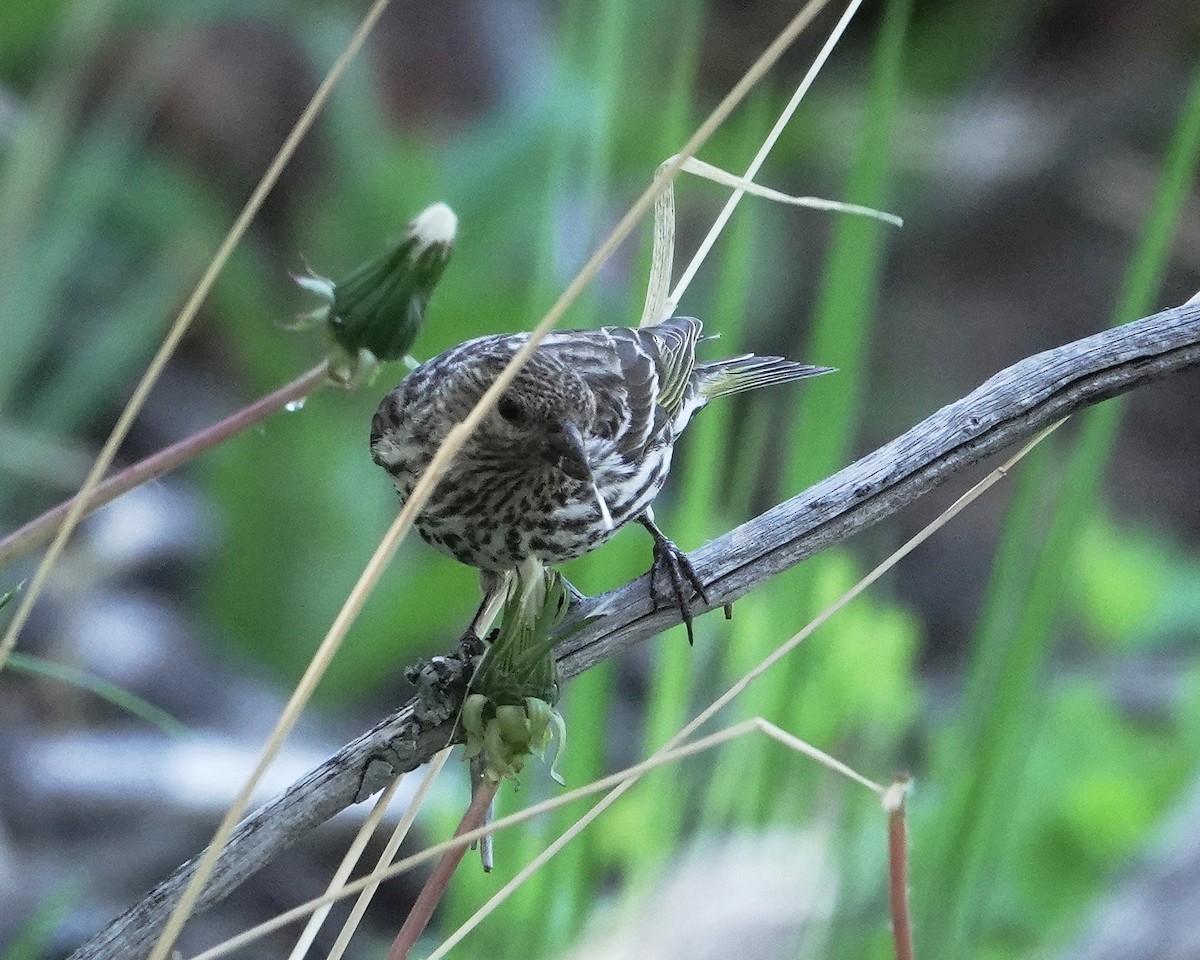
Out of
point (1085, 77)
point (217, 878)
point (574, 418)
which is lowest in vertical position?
point (217, 878)

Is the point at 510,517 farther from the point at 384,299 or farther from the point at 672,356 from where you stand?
the point at 384,299

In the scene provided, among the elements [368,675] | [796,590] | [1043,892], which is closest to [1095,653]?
[1043,892]

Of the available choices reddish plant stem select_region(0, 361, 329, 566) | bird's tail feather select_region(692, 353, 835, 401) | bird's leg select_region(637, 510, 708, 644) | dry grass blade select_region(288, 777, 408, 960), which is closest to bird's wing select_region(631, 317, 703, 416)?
bird's tail feather select_region(692, 353, 835, 401)

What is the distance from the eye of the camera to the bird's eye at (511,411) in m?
2.01

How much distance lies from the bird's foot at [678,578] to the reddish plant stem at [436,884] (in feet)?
1.14

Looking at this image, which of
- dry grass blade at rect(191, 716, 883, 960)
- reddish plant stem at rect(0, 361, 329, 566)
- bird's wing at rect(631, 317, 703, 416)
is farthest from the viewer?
bird's wing at rect(631, 317, 703, 416)

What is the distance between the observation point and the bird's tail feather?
8.76 feet

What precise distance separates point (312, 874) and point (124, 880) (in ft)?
1.19

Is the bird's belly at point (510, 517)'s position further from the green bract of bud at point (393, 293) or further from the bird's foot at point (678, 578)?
the green bract of bud at point (393, 293)

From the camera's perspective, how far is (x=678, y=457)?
4805 mm

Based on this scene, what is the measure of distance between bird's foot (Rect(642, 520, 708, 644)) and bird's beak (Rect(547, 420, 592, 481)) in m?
0.16

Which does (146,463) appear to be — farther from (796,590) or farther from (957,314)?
(957,314)

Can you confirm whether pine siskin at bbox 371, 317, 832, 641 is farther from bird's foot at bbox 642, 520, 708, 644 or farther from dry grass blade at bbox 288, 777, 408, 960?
dry grass blade at bbox 288, 777, 408, 960

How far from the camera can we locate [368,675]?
11.6 ft
